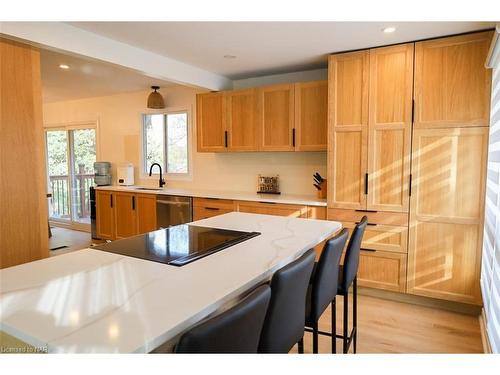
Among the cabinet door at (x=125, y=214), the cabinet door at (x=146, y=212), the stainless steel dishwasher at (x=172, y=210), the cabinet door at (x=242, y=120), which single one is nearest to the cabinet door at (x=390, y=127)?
the cabinet door at (x=242, y=120)

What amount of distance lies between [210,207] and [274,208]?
899 millimetres

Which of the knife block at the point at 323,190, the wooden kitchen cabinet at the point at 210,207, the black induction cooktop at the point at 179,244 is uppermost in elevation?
the knife block at the point at 323,190

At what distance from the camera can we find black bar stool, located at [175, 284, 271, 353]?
813 mm

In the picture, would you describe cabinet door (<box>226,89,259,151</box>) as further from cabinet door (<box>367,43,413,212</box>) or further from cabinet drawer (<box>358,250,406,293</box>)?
cabinet drawer (<box>358,250,406,293</box>)

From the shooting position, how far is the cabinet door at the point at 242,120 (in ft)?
13.6

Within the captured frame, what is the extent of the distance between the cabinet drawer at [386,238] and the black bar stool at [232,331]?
2.51 metres

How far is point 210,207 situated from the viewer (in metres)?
4.22

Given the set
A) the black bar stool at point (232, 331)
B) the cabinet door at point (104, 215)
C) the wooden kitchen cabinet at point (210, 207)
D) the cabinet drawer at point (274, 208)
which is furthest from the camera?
the cabinet door at point (104, 215)

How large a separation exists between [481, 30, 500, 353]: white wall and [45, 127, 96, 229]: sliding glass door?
5993 mm

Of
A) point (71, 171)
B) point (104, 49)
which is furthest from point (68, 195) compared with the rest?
point (104, 49)

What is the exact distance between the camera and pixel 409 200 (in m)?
3.12

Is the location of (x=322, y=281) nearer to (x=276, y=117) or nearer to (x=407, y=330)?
(x=407, y=330)

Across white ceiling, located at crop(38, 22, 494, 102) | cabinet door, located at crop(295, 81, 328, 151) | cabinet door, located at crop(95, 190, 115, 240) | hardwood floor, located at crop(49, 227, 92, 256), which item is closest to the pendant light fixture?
white ceiling, located at crop(38, 22, 494, 102)

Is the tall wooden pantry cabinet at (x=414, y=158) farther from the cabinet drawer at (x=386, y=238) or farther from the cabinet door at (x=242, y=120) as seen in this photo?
Result: the cabinet door at (x=242, y=120)
